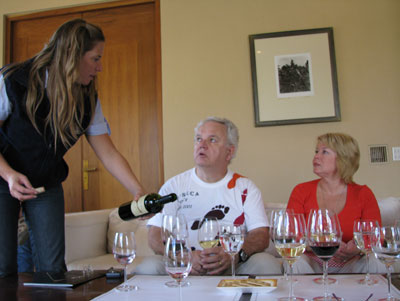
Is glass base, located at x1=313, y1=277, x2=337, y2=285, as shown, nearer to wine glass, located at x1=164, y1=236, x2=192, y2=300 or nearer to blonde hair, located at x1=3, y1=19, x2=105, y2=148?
wine glass, located at x1=164, y1=236, x2=192, y2=300

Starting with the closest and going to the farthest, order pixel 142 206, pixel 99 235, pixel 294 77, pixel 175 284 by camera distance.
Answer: pixel 175 284 → pixel 142 206 → pixel 99 235 → pixel 294 77

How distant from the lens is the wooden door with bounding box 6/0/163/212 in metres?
3.42

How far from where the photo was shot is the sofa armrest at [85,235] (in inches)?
103

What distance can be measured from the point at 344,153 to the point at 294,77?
1.05 m

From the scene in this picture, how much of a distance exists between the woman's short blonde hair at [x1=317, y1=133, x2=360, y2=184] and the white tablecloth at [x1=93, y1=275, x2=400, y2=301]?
1.12 m

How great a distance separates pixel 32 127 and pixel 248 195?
3.43 ft

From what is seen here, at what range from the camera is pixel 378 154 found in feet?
9.75

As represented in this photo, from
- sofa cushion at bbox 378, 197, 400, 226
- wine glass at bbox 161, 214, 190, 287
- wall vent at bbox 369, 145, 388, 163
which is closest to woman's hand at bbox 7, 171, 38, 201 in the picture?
wine glass at bbox 161, 214, 190, 287

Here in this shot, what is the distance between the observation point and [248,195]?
1.94m

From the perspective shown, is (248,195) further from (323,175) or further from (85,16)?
(85,16)

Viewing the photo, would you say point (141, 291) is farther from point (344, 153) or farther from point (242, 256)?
point (344, 153)

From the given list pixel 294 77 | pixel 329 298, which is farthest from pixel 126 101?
pixel 329 298

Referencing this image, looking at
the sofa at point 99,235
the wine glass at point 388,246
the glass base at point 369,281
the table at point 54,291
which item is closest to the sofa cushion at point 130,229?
the sofa at point 99,235

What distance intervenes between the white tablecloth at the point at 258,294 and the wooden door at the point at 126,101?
2260 millimetres
